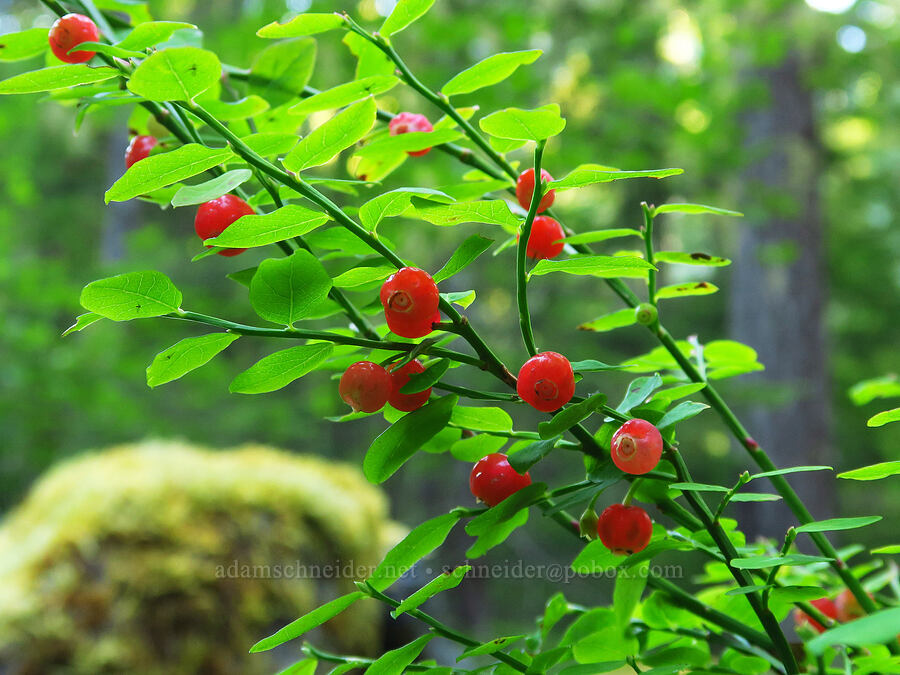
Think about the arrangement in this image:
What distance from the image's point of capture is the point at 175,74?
1.09ft

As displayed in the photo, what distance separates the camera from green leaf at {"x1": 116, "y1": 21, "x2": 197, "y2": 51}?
0.38m

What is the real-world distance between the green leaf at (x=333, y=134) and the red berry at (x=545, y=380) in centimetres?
14

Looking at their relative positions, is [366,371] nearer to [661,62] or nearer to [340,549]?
[340,549]

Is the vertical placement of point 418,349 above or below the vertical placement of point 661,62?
above

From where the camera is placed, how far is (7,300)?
9.49 ft

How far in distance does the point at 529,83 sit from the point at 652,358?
173 centimetres

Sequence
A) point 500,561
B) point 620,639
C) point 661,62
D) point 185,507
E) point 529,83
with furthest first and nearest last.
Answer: point 500,561 < point 661,62 < point 529,83 < point 185,507 < point 620,639

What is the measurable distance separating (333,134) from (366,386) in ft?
0.41

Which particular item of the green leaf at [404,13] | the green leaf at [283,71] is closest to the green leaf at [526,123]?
the green leaf at [404,13]

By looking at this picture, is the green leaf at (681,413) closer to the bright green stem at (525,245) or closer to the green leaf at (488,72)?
the bright green stem at (525,245)

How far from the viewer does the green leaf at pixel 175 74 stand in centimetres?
33

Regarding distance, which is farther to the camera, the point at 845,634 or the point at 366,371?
the point at 366,371

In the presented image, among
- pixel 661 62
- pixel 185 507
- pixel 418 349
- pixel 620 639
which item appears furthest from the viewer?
pixel 661 62

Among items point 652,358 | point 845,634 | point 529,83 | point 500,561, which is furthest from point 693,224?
point 845,634
